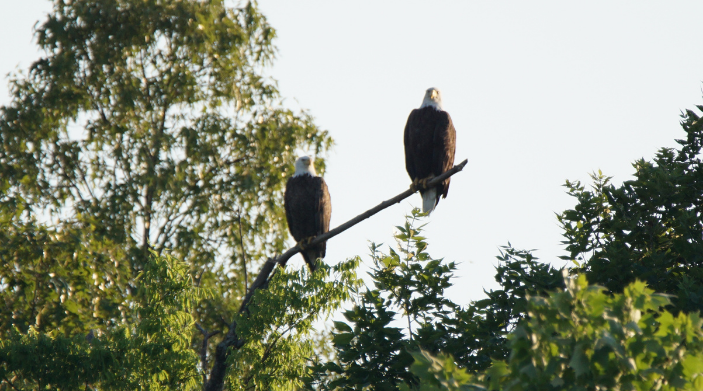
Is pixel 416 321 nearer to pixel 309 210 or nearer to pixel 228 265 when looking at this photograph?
pixel 309 210

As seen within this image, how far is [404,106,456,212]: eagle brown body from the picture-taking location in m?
7.93

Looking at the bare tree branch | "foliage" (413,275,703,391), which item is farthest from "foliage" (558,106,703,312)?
"foliage" (413,275,703,391)

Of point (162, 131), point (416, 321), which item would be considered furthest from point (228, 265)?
point (416, 321)

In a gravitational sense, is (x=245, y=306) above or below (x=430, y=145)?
below

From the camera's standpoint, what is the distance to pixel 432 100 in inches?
325

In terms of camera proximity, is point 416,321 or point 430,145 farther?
point 430,145

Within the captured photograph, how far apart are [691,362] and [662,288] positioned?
340cm

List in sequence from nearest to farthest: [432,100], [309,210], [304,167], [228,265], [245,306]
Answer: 1. [245,306]
2. [432,100]
3. [309,210]
4. [304,167]
5. [228,265]

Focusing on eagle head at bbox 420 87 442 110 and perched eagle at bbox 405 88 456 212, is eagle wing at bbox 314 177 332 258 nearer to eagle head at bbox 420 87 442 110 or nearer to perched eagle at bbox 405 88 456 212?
perched eagle at bbox 405 88 456 212

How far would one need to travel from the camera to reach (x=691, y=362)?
2428mm

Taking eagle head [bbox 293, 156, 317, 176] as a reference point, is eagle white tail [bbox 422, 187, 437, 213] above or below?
below

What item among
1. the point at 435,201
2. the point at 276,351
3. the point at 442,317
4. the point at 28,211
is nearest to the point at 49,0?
the point at 28,211

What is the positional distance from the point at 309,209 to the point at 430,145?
172 cm

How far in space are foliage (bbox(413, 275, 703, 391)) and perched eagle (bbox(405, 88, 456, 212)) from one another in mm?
5353
